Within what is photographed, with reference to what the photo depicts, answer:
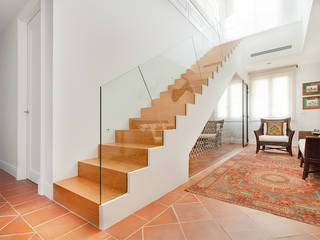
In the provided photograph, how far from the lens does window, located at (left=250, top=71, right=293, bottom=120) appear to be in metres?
5.66

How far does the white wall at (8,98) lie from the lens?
2.65 m

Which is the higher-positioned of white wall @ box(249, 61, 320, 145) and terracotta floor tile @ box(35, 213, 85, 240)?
white wall @ box(249, 61, 320, 145)

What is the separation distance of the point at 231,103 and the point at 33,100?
433cm

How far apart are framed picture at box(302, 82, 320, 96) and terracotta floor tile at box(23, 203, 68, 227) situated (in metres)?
6.99

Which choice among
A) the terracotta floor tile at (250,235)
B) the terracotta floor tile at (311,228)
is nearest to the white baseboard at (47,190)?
the terracotta floor tile at (250,235)

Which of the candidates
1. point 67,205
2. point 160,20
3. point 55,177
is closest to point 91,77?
point 55,177

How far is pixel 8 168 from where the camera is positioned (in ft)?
9.14

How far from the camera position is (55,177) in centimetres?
183

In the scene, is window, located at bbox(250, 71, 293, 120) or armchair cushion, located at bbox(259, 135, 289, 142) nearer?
armchair cushion, located at bbox(259, 135, 289, 142)

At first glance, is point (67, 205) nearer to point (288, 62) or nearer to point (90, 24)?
point (90, 24)

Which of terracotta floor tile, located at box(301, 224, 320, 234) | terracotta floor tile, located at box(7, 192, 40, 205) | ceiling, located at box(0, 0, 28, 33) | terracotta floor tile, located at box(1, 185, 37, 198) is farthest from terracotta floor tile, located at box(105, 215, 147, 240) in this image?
ceiling, located at box(0, 0, 28, 33)

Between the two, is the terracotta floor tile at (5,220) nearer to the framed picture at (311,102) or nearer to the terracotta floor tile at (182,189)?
the terracotta floor tile at (182,189)

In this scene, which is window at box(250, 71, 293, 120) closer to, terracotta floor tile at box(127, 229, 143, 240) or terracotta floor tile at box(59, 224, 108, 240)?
→ terracotta floor tile at box(127, 229, 143, 240)

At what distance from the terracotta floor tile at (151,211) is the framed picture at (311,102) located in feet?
20.0
